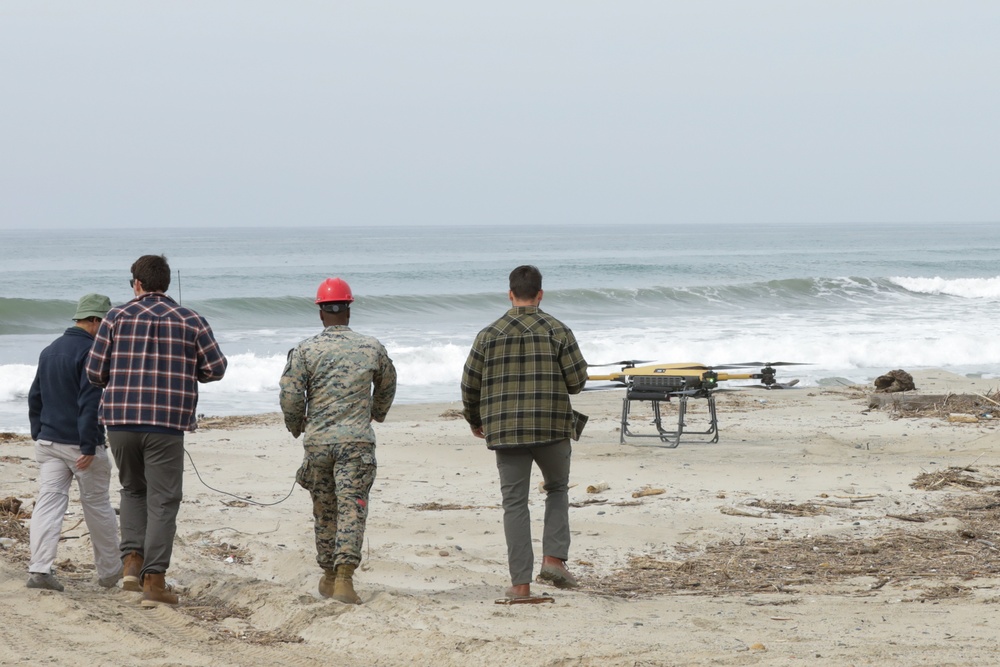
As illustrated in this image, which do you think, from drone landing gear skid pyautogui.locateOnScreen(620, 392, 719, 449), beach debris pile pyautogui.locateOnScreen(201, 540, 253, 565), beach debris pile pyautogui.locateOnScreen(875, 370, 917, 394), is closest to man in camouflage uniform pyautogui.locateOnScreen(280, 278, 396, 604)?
beach debris pile pyautogui.locateOnScreen(201, 540, 253, 565)

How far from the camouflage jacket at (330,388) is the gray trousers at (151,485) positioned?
60cm

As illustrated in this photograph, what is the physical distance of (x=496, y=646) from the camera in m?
4.54

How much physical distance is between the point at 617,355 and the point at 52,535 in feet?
58.7

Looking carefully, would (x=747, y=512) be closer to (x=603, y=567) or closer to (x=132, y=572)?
(x=603, y=567)

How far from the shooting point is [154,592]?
5.30 metres

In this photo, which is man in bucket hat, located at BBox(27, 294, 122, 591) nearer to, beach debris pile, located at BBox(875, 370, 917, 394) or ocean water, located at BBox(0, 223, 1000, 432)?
ocean water, located at BBox(0, 223, 1000, 432)

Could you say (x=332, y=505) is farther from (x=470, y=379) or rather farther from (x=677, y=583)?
(x=677, y=583)

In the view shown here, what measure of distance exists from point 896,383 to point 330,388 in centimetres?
1072

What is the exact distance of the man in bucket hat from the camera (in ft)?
17.7

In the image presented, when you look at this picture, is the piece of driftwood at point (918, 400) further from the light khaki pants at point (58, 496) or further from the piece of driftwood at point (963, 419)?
the light khaki pants at point (58, 496)

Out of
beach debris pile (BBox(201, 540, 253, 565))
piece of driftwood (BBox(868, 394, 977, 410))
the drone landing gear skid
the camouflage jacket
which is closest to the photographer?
the camouflage jacket

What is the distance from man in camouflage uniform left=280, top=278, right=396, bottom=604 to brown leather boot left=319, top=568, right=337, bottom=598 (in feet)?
0.25

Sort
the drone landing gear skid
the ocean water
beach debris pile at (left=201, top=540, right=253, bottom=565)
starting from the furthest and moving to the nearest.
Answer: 1. the ocean water
2. the drone landing gear skid
3. beach debris pile at (left=201, top=540, right=253, bottom=565)

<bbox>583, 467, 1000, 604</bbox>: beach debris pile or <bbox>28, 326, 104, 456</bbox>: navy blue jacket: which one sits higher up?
<bbox>28, 326, 104, 456</bbox>: navy blue jacket
